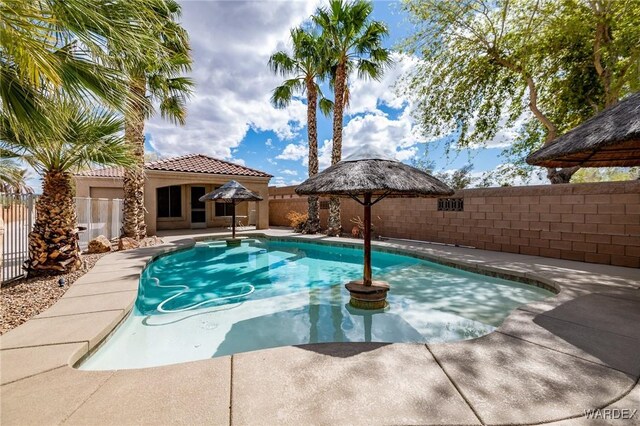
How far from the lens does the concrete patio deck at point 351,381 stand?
220 cm

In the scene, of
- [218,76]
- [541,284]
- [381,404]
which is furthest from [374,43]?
[381,404]

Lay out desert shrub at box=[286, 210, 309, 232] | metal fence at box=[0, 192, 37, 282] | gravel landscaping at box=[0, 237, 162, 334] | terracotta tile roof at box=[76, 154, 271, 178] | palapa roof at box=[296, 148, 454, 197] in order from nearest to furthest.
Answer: gravel landscaping at box=[0, 237, 162, 334] < palapa roof at box=[296, 148, 454, 197] < metal fence at box=[0, 192, 37, 282] < terracotta tile roof at box=[76, 154, 271, 178] < desert shrub at box=[286, 210, 309, 232]

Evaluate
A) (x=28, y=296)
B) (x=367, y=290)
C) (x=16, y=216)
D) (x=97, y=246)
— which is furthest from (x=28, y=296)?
(x=367, y=290)

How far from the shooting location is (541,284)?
21.3 ft

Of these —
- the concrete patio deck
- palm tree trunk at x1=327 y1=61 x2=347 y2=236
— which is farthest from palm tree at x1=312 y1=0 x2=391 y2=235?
the concrete patio deck

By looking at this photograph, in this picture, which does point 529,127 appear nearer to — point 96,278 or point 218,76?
point 218,76

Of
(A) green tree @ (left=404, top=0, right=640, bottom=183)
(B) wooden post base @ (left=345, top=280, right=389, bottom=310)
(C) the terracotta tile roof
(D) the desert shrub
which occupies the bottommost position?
(B) wooden post base @ (left=345, top=280, right=389, bottom=310)

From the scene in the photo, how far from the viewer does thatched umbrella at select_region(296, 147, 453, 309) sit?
466cm

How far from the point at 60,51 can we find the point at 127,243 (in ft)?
27.5

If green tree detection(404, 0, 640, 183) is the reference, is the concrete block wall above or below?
below

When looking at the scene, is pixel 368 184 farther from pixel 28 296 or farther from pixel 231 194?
pixel 231 194

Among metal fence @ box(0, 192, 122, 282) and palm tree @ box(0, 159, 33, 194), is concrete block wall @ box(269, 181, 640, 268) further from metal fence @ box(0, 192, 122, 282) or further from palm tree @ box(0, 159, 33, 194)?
palm tree @ box(0, 159, 33, 194)

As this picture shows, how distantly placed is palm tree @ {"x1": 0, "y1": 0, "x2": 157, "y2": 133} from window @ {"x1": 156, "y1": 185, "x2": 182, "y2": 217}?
14.9 metres
